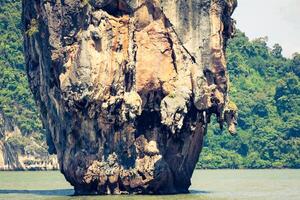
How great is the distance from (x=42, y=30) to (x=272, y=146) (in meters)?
49.4

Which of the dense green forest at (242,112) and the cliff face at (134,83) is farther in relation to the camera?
the dense green forest at (242,112)

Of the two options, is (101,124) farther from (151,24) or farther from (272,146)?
(272,146)

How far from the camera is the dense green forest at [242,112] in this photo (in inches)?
3393

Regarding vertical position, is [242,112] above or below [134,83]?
below

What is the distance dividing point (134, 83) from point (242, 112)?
5783 cm

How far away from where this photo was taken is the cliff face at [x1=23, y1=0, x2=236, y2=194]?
38938mm

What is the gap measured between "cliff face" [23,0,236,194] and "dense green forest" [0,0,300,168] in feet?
147

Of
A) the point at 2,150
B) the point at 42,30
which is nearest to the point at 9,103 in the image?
the point at 2,150

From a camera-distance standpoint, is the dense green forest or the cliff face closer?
the cliff face

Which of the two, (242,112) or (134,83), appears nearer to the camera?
(134,83)

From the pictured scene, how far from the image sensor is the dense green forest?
86.2m

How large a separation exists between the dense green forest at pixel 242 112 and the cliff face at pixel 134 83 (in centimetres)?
4470

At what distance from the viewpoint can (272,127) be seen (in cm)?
9138

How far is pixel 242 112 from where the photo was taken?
96188mm
